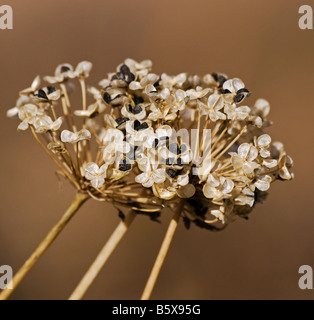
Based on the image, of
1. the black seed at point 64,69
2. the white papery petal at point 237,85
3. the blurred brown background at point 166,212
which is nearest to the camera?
the white papery petal at point 237,85

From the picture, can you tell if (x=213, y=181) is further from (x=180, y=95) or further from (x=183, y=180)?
(x=180, y=95)

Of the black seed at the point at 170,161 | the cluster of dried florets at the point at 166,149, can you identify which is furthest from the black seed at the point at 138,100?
the black seed at the point at 170,161

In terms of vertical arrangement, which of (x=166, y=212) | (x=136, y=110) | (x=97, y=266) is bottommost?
(x=166, y=212)

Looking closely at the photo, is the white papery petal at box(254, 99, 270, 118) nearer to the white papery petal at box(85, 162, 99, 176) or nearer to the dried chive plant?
the dried chive plant

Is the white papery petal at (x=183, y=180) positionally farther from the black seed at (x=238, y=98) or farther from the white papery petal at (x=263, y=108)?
the white papery petal at (x=263, y=108)

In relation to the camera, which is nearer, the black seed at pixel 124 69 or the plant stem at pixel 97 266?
the plant stem at pixel 97 266

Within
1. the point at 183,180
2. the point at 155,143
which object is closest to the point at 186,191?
the point at 183,180

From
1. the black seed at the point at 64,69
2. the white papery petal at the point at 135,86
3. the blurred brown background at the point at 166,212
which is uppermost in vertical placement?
the black seed at the point at 64,69

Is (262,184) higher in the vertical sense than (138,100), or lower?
lower

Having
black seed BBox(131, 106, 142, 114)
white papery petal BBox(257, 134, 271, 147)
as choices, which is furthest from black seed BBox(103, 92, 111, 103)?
white papery petal BBox(257, 134, 271, 147)
